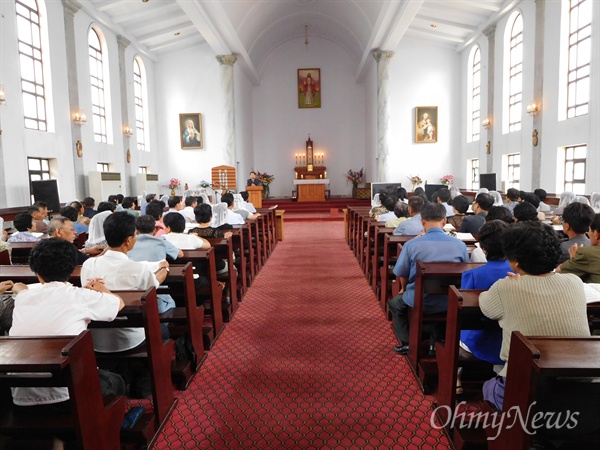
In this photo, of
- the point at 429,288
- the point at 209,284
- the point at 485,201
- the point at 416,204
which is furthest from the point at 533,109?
the point at 209,284

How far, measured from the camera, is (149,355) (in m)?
2.31

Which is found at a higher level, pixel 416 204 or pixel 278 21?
pixel 278 21

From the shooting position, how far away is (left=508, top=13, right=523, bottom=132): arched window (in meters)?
10.6

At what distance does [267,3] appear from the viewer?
43.1 ft

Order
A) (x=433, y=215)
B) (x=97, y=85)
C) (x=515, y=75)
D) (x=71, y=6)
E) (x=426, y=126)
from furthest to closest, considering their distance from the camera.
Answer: (x=426, y=126) → (x=97, y=85) → (x=515, y=75) → (x=71, y=6) → (x=433, y=215)

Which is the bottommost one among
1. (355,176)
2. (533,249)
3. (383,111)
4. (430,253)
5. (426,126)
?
(430,253)

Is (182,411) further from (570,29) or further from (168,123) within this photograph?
(168,123)

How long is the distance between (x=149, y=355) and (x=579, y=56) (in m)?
9.33

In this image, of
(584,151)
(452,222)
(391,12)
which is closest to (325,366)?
(452,222)

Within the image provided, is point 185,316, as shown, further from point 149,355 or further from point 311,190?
point 311,190

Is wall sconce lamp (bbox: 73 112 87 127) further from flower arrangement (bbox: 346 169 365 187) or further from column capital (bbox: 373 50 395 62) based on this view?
flower arrangement (bbox: 346 169 365 187)

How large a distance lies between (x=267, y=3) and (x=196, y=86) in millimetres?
3659

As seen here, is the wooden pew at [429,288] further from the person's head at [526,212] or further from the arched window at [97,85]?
the arched window at [97,85]

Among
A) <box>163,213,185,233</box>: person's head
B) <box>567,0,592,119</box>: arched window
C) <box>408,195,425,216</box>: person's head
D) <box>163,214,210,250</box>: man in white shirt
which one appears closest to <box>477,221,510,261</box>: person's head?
<box>408,195,425,216</box>: person's head
